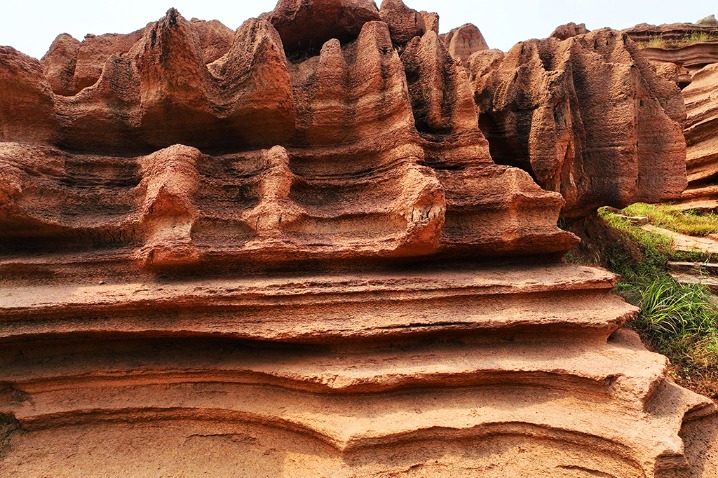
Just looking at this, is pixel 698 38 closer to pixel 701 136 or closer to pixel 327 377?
pixel 701 136

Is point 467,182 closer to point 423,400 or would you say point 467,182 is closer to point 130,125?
point 423,400

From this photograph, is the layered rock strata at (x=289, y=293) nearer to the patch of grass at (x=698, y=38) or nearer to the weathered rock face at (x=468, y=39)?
the weathered rock face at (x=468, y=39)

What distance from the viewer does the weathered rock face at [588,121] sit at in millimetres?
4406

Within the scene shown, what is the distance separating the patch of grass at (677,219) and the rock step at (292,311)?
585 centimetres

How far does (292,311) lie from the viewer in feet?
9.07

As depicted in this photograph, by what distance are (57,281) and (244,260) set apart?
144cm

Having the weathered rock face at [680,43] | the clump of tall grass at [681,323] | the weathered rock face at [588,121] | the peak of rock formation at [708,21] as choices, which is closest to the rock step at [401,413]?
the clump of tall grass at [681,323]

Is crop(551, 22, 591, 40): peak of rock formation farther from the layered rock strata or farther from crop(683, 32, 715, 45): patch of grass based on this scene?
crop(683, 32, 715, 45): patch of grass

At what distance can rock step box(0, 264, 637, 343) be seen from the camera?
2.70 metres

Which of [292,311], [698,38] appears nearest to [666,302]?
[292,311]

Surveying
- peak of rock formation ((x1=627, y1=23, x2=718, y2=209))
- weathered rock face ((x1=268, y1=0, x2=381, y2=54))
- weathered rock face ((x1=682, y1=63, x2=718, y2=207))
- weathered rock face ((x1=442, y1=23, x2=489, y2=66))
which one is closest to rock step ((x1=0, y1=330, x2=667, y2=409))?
weathered rock face ((x1=268, y1=0, x2=381, y2=54))

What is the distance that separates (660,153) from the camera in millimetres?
4770

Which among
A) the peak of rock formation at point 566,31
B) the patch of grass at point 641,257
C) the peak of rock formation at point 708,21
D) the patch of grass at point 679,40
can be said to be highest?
the peak of rock formation at point 708,21

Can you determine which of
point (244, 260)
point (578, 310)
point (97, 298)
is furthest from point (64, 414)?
point (578, 310)
